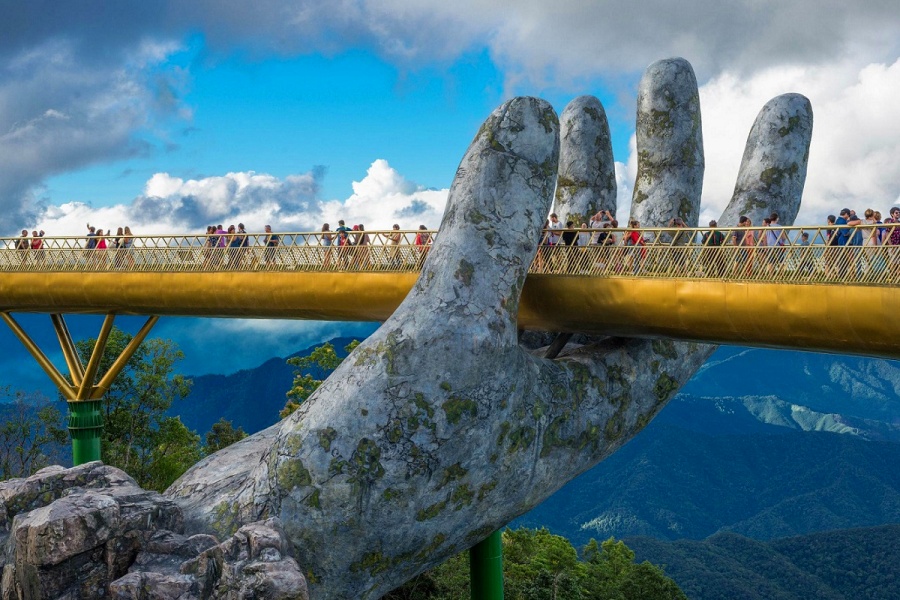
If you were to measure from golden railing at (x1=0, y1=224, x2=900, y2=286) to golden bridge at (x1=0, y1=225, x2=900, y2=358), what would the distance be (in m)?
0.03

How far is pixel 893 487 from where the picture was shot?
547 ft

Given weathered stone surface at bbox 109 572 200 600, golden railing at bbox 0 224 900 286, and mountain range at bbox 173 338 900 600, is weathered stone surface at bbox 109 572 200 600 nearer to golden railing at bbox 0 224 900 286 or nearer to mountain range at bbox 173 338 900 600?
golden railing at bbox 0 224 900 286

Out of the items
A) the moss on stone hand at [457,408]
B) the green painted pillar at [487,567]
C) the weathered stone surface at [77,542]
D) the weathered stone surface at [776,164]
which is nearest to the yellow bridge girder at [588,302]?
the moss on stone hand at [457,408]

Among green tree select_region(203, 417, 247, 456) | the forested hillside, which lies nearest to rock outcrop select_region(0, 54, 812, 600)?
green tree select_region(203, 417, 247, 456)

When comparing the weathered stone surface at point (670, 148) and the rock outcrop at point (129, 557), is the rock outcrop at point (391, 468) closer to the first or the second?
the rock outcrop at point (129, 557)

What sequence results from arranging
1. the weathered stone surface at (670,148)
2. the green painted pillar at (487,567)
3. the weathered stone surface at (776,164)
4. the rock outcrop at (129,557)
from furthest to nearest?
the weathered stone surface at (776,164) < the weathered stone surface at (670,148) < the green painted pillar at (487,567) < the rock outcrop at (129,557)

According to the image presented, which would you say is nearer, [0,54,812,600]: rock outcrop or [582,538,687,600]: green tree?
[0,54,812,600]: rock outcrop

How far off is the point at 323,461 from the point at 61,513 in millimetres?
4175

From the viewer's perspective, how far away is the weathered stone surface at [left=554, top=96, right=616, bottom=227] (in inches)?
1051

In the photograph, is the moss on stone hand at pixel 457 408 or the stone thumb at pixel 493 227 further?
the stone thumb at pixel 493 227

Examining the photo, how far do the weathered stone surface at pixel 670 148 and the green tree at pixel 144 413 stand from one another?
25408mm

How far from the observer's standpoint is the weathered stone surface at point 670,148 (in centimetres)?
2508

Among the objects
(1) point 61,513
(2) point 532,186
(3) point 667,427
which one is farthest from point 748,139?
(3) point 667,427

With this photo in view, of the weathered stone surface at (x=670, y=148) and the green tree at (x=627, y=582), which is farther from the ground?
the weathered stone surface at (x=670, y=148)
